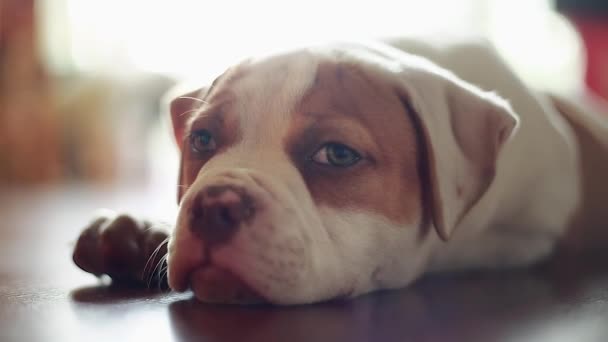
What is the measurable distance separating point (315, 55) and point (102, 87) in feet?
16.9

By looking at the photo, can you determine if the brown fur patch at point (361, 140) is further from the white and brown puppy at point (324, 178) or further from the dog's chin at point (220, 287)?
the dog's chin at point (220, 287)

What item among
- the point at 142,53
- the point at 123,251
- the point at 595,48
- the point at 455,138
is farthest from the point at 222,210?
the point at 142,53

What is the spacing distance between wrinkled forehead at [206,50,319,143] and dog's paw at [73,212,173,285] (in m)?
0.36

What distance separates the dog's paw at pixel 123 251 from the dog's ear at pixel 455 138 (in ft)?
2.16

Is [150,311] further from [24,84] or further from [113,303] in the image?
[24,84]

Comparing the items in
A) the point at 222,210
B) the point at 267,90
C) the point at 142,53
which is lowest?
the point at 142,53

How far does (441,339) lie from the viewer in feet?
Result: 4.92

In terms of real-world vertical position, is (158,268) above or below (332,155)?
below

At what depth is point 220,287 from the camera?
171 cm

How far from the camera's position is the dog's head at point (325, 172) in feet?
5.43

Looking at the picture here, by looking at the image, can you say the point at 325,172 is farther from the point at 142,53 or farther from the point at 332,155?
the point at 142,53

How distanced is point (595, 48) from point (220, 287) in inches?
180

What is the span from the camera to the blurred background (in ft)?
19.2

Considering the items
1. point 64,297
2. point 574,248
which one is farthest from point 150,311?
point 574,248
